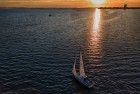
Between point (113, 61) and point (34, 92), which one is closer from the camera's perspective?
point (34, 92)

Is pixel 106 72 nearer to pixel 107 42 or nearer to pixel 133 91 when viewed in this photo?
pixel 133 91

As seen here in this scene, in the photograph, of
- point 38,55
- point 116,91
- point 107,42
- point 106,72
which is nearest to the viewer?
point 116,91

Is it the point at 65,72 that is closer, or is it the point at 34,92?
the point at 34,92

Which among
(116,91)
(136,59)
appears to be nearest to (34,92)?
(116,91)

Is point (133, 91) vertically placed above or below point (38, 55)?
below

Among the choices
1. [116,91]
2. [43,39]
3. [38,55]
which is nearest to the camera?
[116,91]

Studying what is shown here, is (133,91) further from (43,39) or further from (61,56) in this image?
(43,39)

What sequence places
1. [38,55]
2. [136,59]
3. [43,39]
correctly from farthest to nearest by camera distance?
[43,39] < [38,55] < [136,59]

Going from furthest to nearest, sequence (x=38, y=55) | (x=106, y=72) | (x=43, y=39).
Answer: (x=43, y=39), (x=38, y=55), (x=106, y=72)

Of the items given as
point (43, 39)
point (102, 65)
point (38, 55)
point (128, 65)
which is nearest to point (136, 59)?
point (128, 65)
